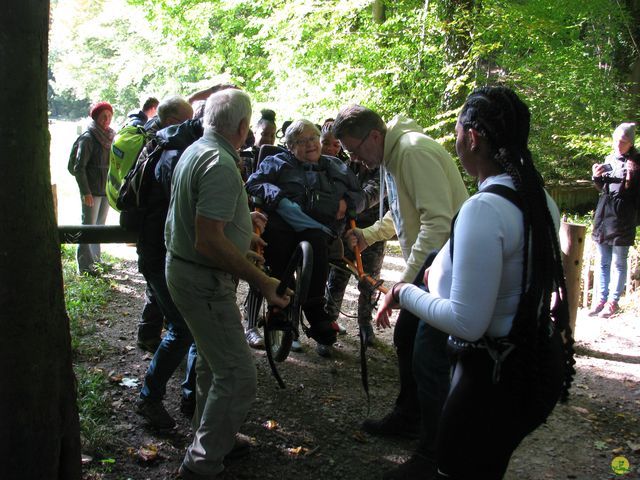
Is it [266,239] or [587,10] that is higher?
[587,10]

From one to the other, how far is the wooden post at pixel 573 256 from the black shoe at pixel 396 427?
8.55 ft

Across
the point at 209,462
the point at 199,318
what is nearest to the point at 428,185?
the point at 199,318

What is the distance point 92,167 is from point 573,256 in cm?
586

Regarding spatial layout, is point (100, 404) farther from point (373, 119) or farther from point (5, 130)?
point (373, 119)

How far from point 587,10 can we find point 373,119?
9.07 meters

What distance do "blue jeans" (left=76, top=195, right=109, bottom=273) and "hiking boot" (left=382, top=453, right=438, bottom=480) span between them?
5199 mm

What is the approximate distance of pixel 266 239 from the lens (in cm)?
461

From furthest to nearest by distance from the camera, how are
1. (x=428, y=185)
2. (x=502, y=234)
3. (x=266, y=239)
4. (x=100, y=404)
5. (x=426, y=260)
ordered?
1. (x=266, y=239)
2. (x=100, y=404)
3. (x=428, y=185)
4. (x=426, y=260)
5. (x=502, y=234)

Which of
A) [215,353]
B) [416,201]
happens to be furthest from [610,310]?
[215,353]

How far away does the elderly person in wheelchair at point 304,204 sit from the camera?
4.48 metres

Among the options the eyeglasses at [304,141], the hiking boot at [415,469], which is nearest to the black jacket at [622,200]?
the eyeglasses at [304,141]

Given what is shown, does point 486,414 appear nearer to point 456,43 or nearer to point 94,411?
point 94,411

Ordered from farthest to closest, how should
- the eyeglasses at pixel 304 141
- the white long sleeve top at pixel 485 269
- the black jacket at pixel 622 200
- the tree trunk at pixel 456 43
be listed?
the tree trunk at pixel 456 43, the black jacket at pixel 622 200, the eyeglasses at pixel 304 141, the white long sleeve top at pixel 485 269

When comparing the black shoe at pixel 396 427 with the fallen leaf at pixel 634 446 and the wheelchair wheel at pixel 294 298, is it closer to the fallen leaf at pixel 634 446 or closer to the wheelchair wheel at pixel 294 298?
the wheelchair wheel at pixel 294 298
